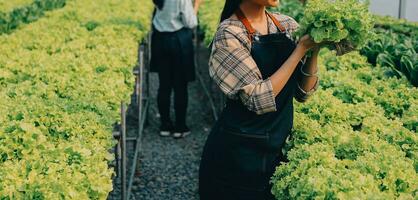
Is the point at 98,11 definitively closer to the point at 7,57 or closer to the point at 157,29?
the point at 157,29

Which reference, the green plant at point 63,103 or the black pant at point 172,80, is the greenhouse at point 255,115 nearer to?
the green plant at point 63,103

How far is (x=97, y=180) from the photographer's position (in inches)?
144

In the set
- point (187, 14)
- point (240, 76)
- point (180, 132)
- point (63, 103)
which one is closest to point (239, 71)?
point (240, 76)

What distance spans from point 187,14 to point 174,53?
22.4 inches

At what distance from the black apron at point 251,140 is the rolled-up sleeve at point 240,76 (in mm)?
149

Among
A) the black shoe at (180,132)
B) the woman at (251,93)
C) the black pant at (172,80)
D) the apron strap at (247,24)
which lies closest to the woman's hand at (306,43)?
the woman at (251,93)

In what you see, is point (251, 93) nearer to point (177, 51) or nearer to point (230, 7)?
point (230, 7)

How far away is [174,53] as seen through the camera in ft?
29.2

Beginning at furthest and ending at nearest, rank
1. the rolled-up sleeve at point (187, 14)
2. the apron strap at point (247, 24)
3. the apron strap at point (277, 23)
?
the rolled-up sleeve at point (187, 14), the apron strap at point (277, 23), the apron strap at point (247, 24)

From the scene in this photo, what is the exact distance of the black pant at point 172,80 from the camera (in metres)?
8.87

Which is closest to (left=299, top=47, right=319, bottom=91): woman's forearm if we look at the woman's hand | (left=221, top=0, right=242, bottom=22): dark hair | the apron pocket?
the woman's hand

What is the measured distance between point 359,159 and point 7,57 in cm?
457

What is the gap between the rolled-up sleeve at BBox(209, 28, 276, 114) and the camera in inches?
143

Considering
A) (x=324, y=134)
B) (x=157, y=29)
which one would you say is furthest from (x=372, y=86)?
(x=157, y=29)
